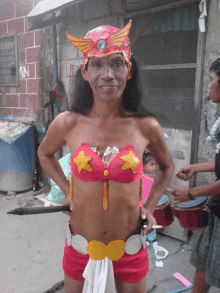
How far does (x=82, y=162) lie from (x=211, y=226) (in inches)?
53.2

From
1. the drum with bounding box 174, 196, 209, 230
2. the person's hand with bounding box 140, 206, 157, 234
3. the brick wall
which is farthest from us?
the brick wall

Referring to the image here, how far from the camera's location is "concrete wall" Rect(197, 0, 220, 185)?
3.04 metres

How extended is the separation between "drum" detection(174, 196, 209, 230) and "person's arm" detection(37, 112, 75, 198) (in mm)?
1092

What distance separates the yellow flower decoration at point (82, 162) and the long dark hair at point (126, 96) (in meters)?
0.42

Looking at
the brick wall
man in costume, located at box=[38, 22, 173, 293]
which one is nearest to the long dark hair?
man in costume, located at box=[38, 22, 173, 293]

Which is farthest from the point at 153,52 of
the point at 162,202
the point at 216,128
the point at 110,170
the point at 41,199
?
the point at 41,199

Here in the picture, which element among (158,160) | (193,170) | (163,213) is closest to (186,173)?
(193,170)

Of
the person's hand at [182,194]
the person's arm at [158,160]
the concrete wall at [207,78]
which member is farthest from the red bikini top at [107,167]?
the concrete wall at [207,78]

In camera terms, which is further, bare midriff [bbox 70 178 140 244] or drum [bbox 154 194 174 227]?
drum [bbox 154 194 174 227]

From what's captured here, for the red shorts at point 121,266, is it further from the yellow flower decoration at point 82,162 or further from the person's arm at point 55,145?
the yellow flower decoration at point 82,162

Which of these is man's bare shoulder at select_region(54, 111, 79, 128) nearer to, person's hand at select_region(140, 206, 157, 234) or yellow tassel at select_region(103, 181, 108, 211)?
yellow tassel at select_region(103, 181, 108, 211)

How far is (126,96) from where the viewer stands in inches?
76.8

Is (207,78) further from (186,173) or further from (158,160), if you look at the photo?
(158,160)

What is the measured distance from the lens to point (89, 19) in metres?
4.35
